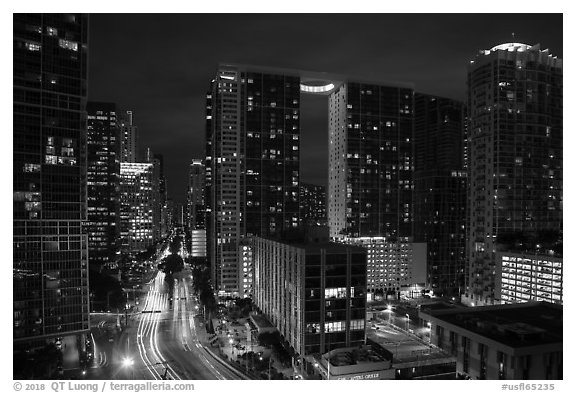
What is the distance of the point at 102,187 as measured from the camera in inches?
1241

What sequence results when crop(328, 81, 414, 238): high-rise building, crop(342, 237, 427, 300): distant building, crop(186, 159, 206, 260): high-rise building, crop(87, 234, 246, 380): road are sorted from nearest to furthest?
1. crop(87, 234, 246, 380): road
2. crop(342, 237, 427, 300): distant building
3. crop(328, 81, 414, 238): high-rise building
4. crop(186, 159, 206, 260): high-rise building

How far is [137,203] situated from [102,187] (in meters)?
8.99

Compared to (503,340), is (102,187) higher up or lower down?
higher up

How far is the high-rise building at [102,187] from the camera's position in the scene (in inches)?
1110

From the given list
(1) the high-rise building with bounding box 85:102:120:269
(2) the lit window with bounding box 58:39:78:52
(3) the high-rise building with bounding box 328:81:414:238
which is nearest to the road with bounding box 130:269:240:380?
(1) the high-rise building with bounding box 85:102:120:269

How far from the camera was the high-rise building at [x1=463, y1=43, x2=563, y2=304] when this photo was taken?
18547mm

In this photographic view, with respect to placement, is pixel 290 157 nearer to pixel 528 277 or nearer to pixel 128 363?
pixel 528 277

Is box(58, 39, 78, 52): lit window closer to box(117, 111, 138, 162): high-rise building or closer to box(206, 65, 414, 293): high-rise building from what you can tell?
box(206, 65, 414, 293): high-rise building

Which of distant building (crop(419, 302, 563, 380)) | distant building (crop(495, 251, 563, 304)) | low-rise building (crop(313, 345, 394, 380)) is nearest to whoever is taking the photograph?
distant building (crop(419, 302, 563, 380))

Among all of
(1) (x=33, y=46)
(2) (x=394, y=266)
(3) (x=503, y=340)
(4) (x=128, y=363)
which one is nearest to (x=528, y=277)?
(2) (x=394, y=266)

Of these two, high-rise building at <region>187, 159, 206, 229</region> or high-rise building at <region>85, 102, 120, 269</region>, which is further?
high-rise building at <region>187, 159, 206, 229</region>

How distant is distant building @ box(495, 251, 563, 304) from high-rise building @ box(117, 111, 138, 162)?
33647mm
